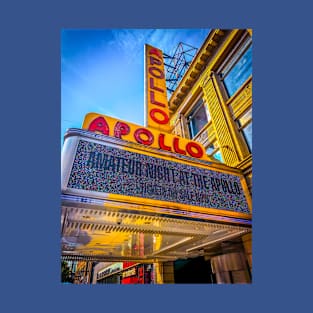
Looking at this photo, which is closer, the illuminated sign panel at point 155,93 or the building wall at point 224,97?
the illuminated sign panel at point 155,93

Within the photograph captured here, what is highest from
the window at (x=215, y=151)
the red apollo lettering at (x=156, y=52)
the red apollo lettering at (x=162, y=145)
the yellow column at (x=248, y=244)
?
the red apollo lettering at (x=156, y=52)

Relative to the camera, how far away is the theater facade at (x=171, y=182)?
10.9ft

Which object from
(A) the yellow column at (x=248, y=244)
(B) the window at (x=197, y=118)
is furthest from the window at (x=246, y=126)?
(A) the yellow column at (x=248, y=244)

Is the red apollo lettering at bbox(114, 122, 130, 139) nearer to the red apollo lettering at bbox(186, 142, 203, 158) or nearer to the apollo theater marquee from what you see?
the apollo theater marquee

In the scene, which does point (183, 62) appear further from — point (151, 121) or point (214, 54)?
point (151, 121)

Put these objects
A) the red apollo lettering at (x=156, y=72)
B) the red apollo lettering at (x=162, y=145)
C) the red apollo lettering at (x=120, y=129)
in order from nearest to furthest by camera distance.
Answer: the red apollo lettering at (x=120, y=129) < the red apollo lettering at (x=162, y=145) < the red apollo lettering at (x=156, y=72)

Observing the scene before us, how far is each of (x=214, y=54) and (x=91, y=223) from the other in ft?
23.5

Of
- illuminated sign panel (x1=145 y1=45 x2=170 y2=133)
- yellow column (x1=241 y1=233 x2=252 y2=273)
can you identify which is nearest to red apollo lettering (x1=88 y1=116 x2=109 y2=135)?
illuminated sign panel (x1=145 y1=45 x2=170 y2=133)

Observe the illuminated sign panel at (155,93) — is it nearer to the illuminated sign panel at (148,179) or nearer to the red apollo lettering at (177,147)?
the red apollo lettering at (177,147)

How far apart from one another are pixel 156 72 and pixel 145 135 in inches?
116

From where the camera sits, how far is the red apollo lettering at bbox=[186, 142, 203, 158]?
4.66 m

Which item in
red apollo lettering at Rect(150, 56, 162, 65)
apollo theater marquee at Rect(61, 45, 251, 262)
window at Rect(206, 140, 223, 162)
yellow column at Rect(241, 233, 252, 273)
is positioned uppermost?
red apollo lettering at Rect(150, 56, 162, 65)

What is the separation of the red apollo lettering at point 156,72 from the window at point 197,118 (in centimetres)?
273

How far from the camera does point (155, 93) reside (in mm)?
5863
